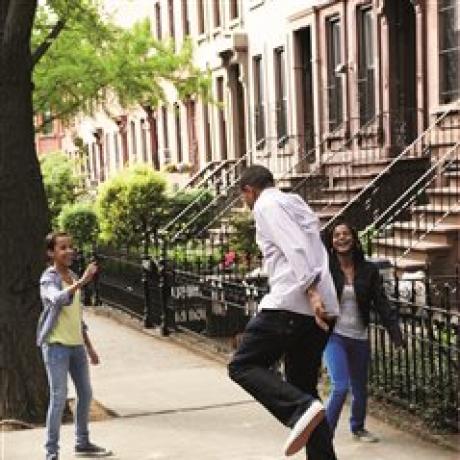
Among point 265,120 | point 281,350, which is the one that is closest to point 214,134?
point 265,120

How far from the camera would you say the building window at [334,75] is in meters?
18.7

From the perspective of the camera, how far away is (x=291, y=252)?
4.43m

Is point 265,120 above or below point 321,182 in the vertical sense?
above

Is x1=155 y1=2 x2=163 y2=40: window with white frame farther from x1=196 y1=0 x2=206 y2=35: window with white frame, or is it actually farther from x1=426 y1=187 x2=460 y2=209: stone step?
x1=426 y1=187 x2=460 y2=209: stone step

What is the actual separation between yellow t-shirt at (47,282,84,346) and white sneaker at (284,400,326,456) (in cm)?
196

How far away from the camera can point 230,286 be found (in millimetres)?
9820

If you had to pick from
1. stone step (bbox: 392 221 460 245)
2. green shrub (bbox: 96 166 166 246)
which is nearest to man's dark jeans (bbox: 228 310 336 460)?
stone step (bbox: 392 221 460 245)

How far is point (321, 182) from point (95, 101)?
5137 millimetres

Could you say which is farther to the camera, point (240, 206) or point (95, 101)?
point (240, 206)

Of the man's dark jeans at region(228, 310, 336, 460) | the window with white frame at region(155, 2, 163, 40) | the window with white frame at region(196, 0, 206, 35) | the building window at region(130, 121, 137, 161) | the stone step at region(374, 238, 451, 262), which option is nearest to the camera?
the man's dark jeans at region(228, 310, 336, 460)

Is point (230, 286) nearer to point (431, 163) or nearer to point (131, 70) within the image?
point (431, 163)

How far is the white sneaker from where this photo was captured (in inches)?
175

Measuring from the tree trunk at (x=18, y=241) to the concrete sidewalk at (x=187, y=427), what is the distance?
52 centimetres

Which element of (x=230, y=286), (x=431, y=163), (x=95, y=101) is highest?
(x=95, y=101)
